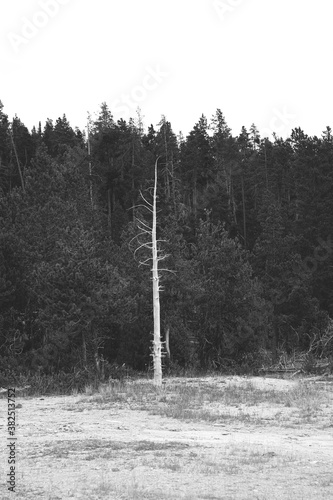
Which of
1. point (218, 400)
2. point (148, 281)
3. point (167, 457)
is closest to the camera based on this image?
point (167, 457)

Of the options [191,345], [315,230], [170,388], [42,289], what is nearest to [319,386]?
[170,388]

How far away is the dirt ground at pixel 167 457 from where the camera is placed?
929cm

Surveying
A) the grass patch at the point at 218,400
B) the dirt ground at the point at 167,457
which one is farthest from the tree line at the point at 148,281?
the dirt ground at the point at 167,457

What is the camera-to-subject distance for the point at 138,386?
26359 mm

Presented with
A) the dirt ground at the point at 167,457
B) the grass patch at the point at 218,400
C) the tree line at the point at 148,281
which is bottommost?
the dirt ground at the point at 167,457

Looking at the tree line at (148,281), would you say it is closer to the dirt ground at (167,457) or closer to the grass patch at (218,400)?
the grass patch at (218,400)

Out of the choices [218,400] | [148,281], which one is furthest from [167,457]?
[148,281]

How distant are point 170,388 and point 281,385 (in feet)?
17.4

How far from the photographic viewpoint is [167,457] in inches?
469

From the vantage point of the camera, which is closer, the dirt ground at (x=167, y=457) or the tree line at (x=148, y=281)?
the dirt ground at (x=167, y=457)

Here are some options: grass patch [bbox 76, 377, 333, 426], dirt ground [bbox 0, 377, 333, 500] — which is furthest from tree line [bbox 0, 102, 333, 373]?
dirt ground [bbox 0, 377, 333, 500]

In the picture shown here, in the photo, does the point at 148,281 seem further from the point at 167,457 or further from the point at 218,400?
the point at 167,457

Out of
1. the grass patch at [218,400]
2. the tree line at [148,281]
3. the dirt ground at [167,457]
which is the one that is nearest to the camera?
the dirt ground at [167,457]

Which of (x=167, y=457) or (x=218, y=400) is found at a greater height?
(x=218, y=400)
